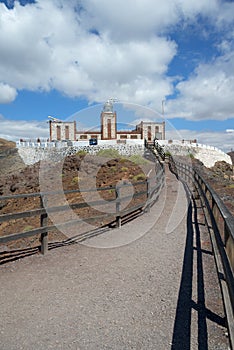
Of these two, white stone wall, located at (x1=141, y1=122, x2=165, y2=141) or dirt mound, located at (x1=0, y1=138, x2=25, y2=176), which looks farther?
white stone wall, located at (x1=141, y1=122, x2=165, y2=141)

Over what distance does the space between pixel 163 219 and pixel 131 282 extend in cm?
491

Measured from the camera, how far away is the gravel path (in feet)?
10.9

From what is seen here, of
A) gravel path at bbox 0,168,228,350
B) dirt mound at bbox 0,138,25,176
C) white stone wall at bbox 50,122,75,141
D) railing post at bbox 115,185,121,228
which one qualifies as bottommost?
gravel path at bbox 0,168,228,350

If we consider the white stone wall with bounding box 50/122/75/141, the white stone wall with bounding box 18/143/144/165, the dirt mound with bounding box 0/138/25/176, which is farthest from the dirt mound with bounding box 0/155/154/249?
the white stone wall with bounding box 50/122/75/141

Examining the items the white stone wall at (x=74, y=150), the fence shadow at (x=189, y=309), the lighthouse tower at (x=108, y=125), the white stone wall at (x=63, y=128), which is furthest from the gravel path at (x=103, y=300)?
the white stone wall at (x=63, y=128)

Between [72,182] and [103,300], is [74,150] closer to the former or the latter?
[72,182]

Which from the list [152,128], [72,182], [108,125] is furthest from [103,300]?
[152,128]

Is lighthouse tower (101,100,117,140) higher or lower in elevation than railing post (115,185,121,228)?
higher

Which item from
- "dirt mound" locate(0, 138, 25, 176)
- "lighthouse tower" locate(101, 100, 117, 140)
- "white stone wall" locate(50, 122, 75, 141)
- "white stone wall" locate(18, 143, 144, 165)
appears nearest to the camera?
"white stone wall" locate(18, 143, 144, 165)

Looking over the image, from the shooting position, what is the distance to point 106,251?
641cm

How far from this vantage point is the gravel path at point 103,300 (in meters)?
3.31

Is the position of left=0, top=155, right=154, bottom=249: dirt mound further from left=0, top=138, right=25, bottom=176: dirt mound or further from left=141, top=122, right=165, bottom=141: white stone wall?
left=141, top=122, right=165, bottom=141: white stone wall

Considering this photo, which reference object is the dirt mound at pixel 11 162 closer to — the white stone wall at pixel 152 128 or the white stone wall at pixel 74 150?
the white stone wall at pixel 74 150

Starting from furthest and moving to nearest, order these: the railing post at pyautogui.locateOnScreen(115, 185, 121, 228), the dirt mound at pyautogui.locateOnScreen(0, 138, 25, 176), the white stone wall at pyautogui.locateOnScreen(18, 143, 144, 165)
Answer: the dirt mound at pyautogui.locateOnScreen(0, 138, 25, 176)
the white stone wall at pyautogui.locateOnScreen(18, 143, 144, 165)
the railing post at pyautogui.locateOnScreen(115, 185, 121, 228)
